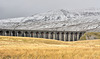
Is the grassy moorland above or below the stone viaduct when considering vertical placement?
above

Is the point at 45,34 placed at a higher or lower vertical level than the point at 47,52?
lower

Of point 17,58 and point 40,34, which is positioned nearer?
point 17,58

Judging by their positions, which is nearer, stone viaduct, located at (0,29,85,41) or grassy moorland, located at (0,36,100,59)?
grassy moorland, located at (0,36,100,59)

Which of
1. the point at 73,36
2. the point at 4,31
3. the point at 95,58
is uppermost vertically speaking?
the point at 95,58

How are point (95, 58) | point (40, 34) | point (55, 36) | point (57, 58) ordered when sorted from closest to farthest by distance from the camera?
point (57, 58), point (95, 58), point (40, 34), point (55, 36)

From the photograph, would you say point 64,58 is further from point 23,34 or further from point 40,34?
point 40,34

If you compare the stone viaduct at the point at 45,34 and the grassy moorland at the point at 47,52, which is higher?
the grassy moorland at the point at 47,52

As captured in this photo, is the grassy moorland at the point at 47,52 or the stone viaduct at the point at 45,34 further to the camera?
the stone viaduct at the point at 45,34

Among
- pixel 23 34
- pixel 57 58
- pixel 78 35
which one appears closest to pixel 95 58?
pixel 57 58

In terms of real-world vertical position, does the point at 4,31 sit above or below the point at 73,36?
above

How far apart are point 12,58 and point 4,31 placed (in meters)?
83.2

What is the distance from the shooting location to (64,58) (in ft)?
27.8

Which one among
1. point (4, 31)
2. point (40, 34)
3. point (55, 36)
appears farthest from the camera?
point (55, 36)

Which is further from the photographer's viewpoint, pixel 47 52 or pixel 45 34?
pixel 45 34
